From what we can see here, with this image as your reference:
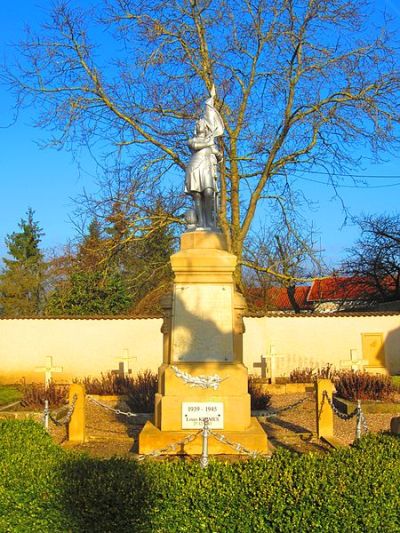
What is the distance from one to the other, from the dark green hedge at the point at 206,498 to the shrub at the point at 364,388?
391 inches

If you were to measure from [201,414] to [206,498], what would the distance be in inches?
124

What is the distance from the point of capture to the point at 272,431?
32.2 feet

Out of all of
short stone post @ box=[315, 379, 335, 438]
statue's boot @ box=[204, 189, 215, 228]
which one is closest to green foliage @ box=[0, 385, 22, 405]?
short stone post @ box=[315, 379, 335, 438]

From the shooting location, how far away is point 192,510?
381 cm

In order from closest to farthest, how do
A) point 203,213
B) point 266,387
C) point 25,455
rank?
point 25,455 < point 203,213 < point 266,387

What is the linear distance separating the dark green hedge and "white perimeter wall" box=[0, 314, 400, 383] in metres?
14.0

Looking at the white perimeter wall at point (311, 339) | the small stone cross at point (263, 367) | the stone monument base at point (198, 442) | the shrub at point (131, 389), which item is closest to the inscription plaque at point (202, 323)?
the stone monument base at point (198, 442)

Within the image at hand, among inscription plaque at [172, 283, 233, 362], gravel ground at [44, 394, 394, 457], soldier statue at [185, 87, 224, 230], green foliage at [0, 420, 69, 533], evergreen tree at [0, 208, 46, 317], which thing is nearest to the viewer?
green foliage at [0, 420, 69, 533]

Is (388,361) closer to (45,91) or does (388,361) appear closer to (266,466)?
(45,91)

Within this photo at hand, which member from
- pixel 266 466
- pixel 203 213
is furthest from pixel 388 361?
pixel 266 466

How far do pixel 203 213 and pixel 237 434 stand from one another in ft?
9.91

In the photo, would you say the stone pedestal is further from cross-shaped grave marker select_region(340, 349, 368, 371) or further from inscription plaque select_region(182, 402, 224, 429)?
cross-shaped grave marker select_region(340, 349, 368, 371)

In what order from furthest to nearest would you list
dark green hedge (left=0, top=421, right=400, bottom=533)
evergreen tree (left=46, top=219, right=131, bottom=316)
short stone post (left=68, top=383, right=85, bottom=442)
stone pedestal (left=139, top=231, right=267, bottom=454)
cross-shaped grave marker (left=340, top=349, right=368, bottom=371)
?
1. evergreen tree (left=46, top=219, right=131, bottom=316)
2. cross-shaped grave marker (left=340, top=349, right=368, bottom=371)
3. short stone post (left=68, top=383, right=85, bottom=442)
4. stone pedestal (left=139, top=231, right=267, bottom=454)
5. dark green hedge (left=0, top=421, right=400, bottom=533)

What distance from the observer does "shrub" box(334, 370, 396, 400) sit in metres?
13.7
